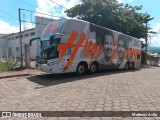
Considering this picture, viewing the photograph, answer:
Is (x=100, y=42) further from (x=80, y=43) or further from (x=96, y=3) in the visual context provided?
(x=96, y=3)

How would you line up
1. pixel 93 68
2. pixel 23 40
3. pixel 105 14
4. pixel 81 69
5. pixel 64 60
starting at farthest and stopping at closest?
pixel 23 40 < pixel 105 14 < pixel 93 68 < pixel 81 69 < pixel 64 60

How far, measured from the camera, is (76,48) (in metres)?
11.9

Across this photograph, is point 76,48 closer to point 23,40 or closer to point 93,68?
point 93,68

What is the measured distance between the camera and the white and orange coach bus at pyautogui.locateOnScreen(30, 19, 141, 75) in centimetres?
1087

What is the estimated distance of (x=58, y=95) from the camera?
7.00 meters

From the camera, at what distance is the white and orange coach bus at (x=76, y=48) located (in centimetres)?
1087

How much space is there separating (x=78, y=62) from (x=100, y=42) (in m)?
2.87

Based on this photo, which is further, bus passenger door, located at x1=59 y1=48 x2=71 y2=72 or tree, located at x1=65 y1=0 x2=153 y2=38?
tree, located at x1=65 y1=0 x2=153 y2=38

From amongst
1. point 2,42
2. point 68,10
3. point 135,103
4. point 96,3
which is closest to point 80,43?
point 135,103

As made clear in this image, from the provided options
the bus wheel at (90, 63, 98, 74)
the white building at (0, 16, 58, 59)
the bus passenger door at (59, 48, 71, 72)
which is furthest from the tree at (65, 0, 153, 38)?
the bus passenger door at (59, 48, 71, 72)

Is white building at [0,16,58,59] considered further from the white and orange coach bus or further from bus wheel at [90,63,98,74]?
bus wheel at [90,63,98,74]

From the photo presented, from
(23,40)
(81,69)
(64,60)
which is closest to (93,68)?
(81,69)

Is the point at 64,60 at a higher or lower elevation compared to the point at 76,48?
lower

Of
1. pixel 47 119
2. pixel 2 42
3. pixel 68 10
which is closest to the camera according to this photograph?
pixel 47 119
